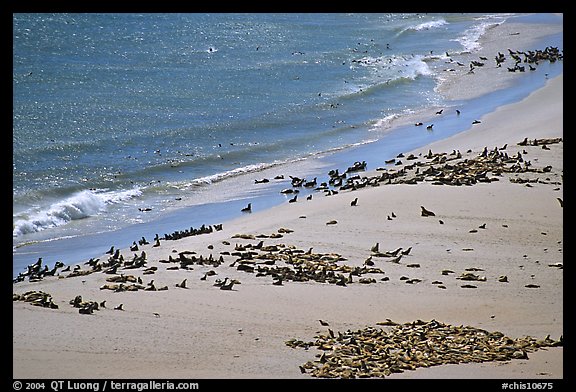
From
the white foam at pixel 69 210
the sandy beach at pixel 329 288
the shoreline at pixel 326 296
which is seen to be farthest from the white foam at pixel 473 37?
the shoreline at pixel 326 296

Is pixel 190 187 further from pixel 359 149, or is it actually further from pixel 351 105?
pixel 351 105

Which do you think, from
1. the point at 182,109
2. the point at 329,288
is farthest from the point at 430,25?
the point at 329,288

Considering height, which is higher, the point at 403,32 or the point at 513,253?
the point at 403,32

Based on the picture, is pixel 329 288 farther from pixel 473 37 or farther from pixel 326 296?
pixel 473 37

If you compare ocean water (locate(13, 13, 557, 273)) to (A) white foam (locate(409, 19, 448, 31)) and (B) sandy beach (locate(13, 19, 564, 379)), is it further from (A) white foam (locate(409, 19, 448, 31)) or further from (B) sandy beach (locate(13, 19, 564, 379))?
(B) sandy beach (locate(13, 19, 564, 379))
